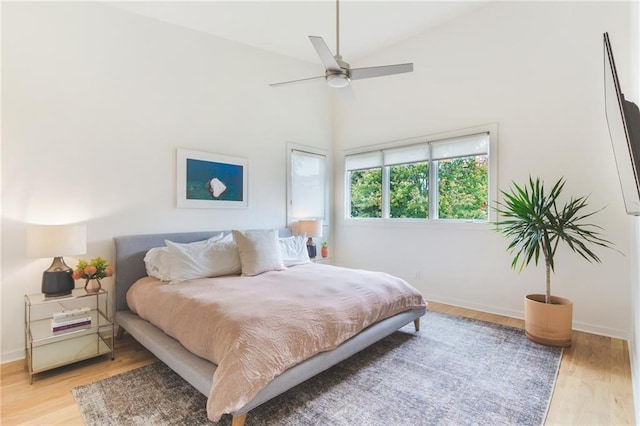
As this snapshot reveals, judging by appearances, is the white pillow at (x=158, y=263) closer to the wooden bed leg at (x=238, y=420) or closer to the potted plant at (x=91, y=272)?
the potted plant at (x=91, y=272)

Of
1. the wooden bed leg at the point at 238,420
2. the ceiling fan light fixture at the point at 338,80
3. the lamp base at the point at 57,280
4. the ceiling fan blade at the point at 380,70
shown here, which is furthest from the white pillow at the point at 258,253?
the ceiling fan blade at the point at 380,70

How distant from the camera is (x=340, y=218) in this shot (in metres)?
5.50

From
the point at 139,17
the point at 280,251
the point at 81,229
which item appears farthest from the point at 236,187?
the point at 139,17

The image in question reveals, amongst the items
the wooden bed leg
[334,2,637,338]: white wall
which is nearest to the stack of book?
the wooden bed leg

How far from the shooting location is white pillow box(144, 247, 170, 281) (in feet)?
9.87

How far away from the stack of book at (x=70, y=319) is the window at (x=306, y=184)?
275 centimetres

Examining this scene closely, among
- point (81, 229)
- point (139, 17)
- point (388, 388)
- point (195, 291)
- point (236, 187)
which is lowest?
point (388, 388)

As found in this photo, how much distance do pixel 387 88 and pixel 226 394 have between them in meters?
4.52

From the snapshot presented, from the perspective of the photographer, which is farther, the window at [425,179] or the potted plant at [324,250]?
the potted plant at [324,250]

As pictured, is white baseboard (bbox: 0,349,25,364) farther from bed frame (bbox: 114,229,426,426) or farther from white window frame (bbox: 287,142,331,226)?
white window frame (bbox: 287,142,331,226)

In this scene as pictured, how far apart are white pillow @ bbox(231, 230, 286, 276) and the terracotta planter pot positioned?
2523 mm

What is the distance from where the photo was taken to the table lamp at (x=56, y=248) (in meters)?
2.56

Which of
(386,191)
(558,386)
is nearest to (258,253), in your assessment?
(386,191)

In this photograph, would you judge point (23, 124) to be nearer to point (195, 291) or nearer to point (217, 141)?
point (217, 141)
